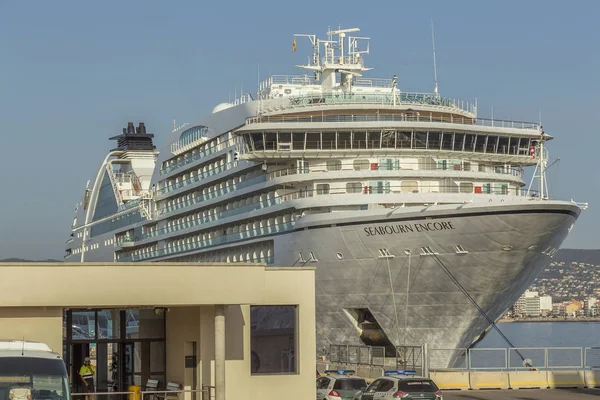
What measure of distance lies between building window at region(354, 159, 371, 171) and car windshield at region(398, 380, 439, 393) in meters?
20.3

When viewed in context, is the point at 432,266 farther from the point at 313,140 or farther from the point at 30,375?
the point at 30,375

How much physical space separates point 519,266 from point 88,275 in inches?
839

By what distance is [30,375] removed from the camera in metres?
18.5

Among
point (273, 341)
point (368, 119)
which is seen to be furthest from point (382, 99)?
point (273, 341)

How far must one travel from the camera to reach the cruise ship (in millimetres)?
41875

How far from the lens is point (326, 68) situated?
189 feet

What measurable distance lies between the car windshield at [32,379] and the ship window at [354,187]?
95.5 feet

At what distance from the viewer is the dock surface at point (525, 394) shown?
3509 centimetres

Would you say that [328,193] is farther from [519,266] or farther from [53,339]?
[53,339]

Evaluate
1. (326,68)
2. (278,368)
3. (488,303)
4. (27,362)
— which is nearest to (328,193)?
(488,303)

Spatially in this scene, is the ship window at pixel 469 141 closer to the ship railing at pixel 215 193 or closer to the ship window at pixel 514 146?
the ship window at pixel 514 146

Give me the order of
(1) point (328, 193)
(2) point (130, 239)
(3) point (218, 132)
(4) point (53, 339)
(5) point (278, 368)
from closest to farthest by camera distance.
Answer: (4) point (53, 339), (5) point (278, 368), (1) point (328, 193), (3) point (218, 132), (2) point (130, 239)

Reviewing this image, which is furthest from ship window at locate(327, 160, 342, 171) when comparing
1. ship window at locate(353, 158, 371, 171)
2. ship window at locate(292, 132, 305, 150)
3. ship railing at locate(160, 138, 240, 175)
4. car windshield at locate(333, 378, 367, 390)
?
car windshield at locate(333, 378, 367, 390)

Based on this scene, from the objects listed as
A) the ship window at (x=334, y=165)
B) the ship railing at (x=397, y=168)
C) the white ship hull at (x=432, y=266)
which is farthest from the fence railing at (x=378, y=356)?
the ship window at (x=334, y=165)
